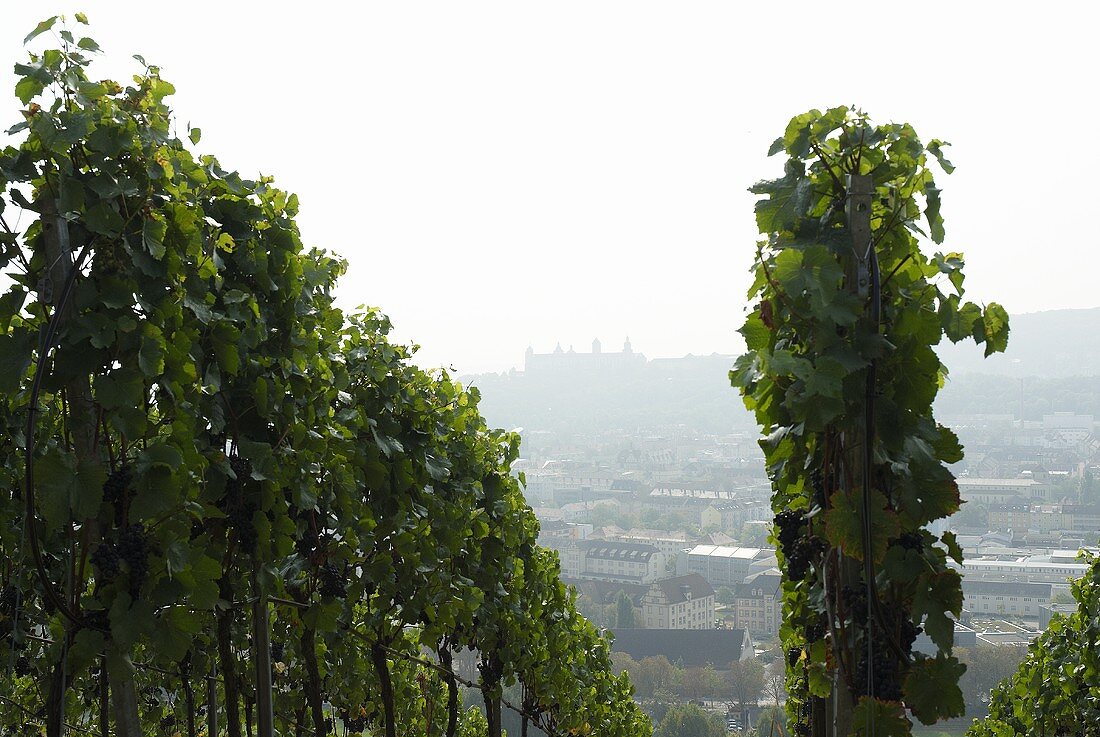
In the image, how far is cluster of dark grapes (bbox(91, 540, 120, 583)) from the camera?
7.50 feet

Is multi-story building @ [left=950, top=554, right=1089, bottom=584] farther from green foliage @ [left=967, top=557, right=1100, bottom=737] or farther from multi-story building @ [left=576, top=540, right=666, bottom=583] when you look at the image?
multi-story building @ [left=576, top=540, right=666, bottom=583]

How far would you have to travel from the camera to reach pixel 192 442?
247cm

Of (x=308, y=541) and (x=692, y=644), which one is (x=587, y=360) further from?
(x=308, y=541)

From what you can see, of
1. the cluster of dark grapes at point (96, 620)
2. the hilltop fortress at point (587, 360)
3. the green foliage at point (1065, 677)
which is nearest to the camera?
the cluster of dark grapes at point (96, 620)

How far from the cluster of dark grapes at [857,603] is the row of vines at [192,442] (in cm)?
161

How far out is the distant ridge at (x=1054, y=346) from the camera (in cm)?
1391

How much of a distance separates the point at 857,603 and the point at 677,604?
13.0 metres

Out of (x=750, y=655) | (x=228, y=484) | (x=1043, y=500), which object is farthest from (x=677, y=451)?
(x=228, y=484)

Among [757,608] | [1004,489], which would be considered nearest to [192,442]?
[1004,489]

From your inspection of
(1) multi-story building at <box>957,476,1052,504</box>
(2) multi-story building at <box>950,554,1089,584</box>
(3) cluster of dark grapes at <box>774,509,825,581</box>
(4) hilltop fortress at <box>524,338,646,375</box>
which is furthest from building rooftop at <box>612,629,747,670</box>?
(4) hilltop fortress at <box>524,338,646,375</box>

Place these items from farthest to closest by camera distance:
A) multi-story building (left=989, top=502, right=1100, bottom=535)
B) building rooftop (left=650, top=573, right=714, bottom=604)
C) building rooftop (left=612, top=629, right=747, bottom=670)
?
building rooftop (left=650, top=573, right=714, bottom=604)
building rooftop (left=612, top=629, right=747, bottom=670)
multi-story building (left=989, top=502, right=1100, bottom=535)

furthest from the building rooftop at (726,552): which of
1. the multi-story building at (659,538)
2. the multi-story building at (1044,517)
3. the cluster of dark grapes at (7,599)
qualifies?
the cluster of dark grapes at (7,599)

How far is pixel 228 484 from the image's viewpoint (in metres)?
3.06

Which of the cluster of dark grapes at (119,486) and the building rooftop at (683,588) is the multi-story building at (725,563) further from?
the cluster of dark grapes at (119,486)
